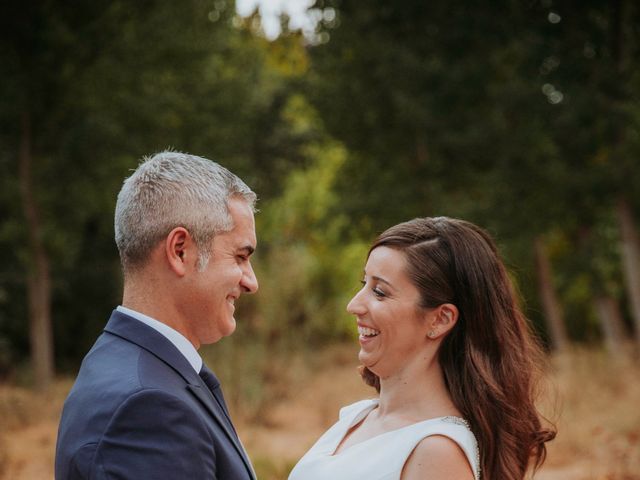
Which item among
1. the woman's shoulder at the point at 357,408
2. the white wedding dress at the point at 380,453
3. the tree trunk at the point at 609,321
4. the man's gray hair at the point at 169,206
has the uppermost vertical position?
the man's gray hair at the point at 169,206

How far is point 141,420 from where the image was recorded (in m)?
1.95

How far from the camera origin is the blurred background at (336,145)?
11531mm

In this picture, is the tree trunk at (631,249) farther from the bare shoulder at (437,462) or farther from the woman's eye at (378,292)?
the bare shoulder at (437,462)

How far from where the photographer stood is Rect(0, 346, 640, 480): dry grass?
8.11m

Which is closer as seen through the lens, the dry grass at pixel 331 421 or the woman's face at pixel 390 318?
the woman's face at pixel 390 318

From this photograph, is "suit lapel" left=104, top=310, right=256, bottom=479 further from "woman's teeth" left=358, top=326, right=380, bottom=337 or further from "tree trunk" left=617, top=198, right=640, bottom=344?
"tree trunk" left=617, top=198, right=640, bottom=344

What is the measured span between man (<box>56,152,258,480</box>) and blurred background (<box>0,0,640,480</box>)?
19.9 ft

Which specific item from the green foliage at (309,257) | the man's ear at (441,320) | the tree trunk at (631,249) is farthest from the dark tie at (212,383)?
the green foliage at (309,257)

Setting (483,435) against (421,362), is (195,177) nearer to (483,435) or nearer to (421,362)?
(421,362)

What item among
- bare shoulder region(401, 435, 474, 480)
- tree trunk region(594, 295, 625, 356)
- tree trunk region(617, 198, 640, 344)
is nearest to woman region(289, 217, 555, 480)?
bare shoulder region(401, 435, 474, 480)

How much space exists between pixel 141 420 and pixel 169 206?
62cm

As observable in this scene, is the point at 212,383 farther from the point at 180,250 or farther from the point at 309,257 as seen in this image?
the point at 309,257

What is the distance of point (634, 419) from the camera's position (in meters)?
9.70

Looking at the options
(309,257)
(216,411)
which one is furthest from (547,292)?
(216,411)
